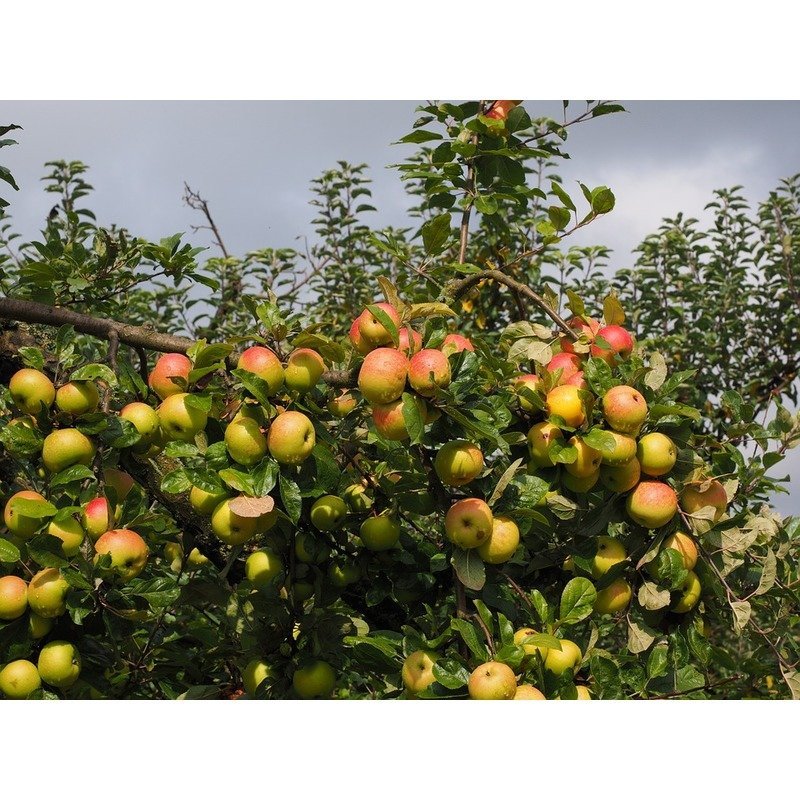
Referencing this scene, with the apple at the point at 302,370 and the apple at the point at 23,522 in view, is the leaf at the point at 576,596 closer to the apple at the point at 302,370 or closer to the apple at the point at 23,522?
the apple at the point at 302,370

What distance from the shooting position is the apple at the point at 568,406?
1.73 meters

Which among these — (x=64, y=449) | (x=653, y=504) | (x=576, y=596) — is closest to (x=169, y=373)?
(x=64, y=449)

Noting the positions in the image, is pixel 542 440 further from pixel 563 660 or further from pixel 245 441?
pixel 245 441

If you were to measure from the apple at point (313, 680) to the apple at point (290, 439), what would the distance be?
1.58ft

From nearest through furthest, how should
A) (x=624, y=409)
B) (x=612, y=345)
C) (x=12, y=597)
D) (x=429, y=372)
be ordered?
(x=429, y=372) < (x=12, y=597) < (x=624, y=409) < (x=612, y=345)

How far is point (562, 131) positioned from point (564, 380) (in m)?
1.01

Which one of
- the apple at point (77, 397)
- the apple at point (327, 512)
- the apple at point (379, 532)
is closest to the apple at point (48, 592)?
the apple at point (77, 397)

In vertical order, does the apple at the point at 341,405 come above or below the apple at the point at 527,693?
above

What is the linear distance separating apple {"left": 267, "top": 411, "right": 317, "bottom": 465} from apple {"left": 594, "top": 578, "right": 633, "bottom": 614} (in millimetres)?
725

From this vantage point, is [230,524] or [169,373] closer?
[230,524]

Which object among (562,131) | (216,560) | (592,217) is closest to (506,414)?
(592,217)

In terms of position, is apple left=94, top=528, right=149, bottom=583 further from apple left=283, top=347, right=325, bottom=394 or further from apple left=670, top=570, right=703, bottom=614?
apple left=670, top=570, right=703, bottom=614

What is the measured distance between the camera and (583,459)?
173cm

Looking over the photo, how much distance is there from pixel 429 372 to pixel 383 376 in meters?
0.08
